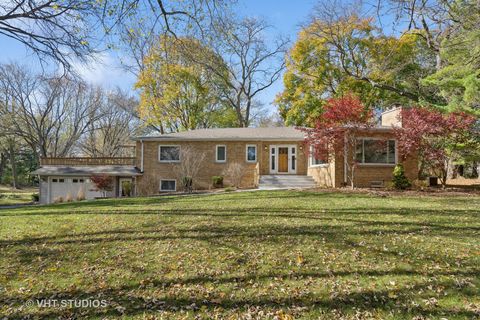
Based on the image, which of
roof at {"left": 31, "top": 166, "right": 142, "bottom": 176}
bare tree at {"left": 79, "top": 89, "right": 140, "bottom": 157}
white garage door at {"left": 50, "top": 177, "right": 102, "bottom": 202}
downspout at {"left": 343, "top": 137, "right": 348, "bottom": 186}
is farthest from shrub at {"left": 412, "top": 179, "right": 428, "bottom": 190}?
bare tree at {"left": 79, "top": 89, "right": 140, "bottom": 157}

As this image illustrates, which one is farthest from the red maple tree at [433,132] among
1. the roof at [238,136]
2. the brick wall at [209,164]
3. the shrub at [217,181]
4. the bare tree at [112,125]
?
the bare tree at [112,125]

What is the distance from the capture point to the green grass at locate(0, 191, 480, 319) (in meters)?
3.57

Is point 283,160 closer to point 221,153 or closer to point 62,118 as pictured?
point 221,153

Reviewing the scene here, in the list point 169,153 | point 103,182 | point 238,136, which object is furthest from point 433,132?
point 103,182

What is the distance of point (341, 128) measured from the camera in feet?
44.4

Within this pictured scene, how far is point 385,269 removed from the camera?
14.3 ft

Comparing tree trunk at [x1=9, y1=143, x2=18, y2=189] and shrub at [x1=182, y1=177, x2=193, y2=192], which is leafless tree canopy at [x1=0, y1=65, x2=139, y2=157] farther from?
shrub at [x1=182, y1=177, x2=193, y2=192]

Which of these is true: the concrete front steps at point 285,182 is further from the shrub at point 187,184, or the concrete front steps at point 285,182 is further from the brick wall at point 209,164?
the shrub at point 187,184

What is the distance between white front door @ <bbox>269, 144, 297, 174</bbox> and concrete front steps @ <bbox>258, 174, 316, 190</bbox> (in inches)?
41.3

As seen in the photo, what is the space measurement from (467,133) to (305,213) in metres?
10.5

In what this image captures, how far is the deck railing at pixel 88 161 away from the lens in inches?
829

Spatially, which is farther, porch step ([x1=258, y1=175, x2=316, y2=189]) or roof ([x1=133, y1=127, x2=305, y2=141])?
roof ([x1=133, y1=127, x2=305, y2=141])

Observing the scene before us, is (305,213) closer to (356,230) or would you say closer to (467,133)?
(356,230)

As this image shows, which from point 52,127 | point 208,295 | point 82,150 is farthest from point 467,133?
point 82,150
